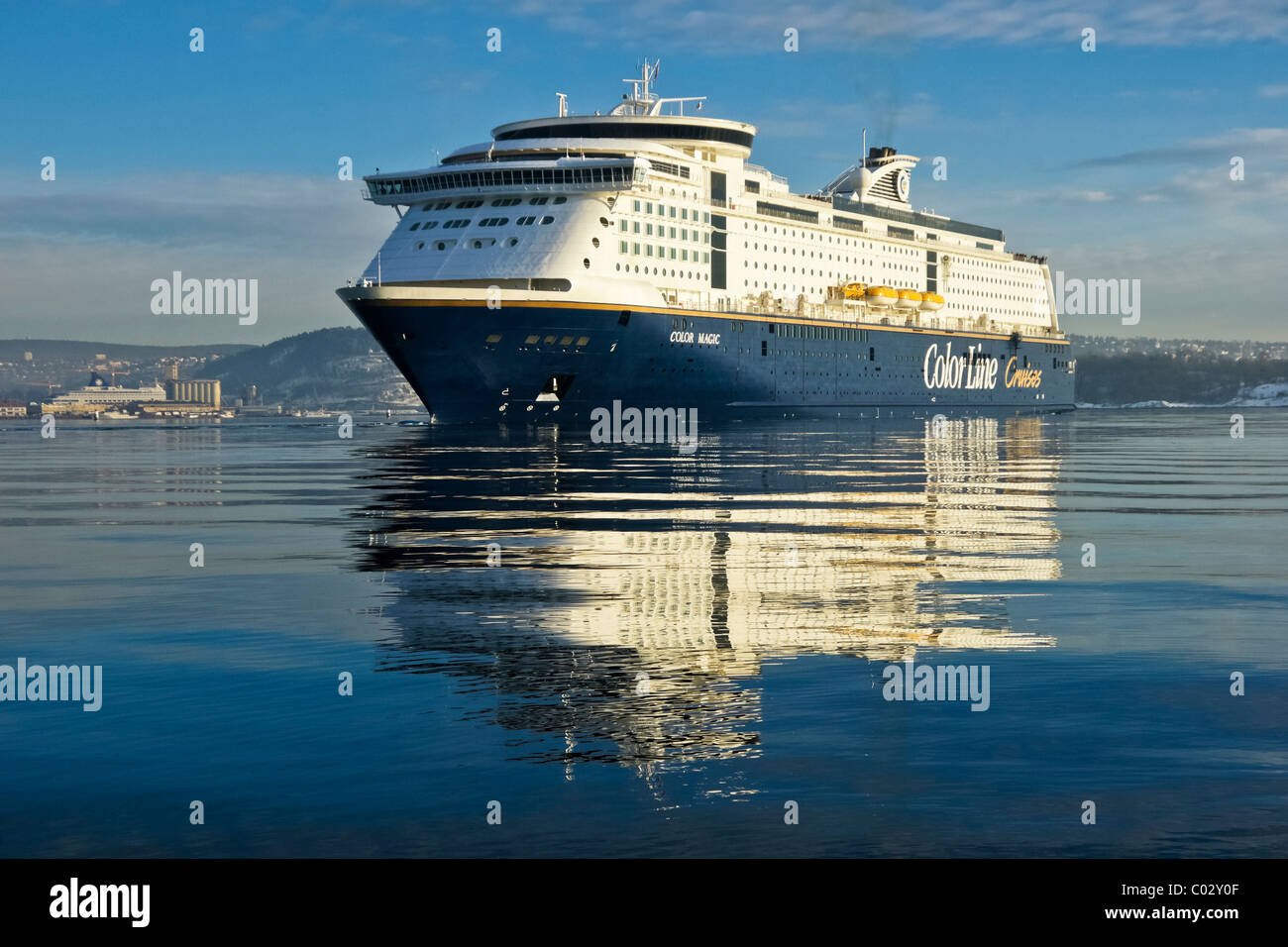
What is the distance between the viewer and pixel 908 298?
99.4 m

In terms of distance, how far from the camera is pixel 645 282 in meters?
73.0

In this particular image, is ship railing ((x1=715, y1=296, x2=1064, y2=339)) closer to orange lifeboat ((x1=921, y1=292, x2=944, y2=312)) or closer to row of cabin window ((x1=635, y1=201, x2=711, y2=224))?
Answer: orange lifeboat ((x1=921, y1=292, x2=944, y2=312))

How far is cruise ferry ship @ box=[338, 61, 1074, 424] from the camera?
211 feet

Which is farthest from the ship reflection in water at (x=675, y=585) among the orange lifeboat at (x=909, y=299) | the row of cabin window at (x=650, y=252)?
the orange lifeboat at (x=909, y=299)

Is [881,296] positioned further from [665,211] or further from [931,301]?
[665,211]

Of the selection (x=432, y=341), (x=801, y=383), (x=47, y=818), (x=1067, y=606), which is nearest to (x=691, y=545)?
(x=1067, y=606)

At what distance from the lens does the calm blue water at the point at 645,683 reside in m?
7.15

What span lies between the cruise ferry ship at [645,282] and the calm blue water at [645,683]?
1560 inches

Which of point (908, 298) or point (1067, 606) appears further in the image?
point (908, 298)

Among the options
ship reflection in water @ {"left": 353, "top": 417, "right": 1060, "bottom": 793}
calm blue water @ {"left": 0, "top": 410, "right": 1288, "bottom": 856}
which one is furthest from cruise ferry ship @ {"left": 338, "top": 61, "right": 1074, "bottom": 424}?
calm blue water @ {"left": 0, "top": 410, "right": 1288, "bottom": 856}

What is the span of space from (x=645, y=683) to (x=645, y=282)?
63.8 metres
